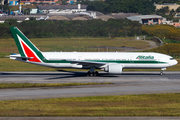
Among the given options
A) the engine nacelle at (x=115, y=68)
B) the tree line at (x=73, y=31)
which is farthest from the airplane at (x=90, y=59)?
the tree line at (x=73, y=31)

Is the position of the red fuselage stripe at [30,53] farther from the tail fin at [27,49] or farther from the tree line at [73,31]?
the tree line at [73,31]

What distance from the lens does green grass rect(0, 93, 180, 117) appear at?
23.8 m

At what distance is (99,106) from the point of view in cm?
2656

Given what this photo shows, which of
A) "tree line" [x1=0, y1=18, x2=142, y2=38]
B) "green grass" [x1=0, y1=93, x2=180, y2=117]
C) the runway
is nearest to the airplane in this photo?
the runway

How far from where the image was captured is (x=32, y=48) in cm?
4616

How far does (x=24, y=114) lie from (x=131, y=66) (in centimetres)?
2605

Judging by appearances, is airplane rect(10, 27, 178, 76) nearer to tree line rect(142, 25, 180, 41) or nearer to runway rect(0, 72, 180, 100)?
runway rect(0, 72, 180, 100)

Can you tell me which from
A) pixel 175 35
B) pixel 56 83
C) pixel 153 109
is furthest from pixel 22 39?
pixel 175 35

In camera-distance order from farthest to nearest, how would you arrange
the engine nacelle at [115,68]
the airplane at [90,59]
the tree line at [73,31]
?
the tree line at [73,31] → the airplane at [90,59] → the engine nacelle at [115,68]

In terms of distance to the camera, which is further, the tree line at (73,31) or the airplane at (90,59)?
the tree line at (73,31)

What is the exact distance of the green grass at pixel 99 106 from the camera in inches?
938

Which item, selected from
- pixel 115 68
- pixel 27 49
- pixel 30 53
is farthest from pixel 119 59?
pixel 27 49

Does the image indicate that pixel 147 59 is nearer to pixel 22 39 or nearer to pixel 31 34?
pixel 22 39

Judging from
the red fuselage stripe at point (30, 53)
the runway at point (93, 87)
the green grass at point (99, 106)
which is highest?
the red fuselage stripe at point (30, 53)
